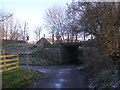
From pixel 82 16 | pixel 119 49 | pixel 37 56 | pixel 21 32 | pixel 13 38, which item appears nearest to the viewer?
pixel 119 49

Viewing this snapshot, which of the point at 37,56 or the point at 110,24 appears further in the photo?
the point at 37,56

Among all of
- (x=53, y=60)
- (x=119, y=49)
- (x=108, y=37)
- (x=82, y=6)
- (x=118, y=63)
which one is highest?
(x=82, y=6)

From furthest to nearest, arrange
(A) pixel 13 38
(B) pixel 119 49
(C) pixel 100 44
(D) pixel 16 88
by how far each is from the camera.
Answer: (A) pixel 13 38
(C) pixel 100 44
(B) pixel 119 49
(D) pixel 16 88

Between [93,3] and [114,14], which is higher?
[93,3]

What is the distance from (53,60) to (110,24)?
19194 mm

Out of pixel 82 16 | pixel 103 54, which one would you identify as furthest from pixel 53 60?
pixel 103 54

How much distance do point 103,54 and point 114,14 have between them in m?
2.70

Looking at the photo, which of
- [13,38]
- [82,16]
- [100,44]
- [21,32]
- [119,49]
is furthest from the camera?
[21,32]

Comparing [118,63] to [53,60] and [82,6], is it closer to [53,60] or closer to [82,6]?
[82,6]

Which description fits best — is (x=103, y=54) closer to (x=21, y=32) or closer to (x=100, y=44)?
(x=100, y=44)

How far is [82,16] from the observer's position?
13406 millimetres

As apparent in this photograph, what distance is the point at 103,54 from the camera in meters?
10.9

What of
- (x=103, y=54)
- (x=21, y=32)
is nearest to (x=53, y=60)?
(x=103, y=54)

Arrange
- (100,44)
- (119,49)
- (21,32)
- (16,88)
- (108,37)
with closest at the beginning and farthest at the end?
(16,88) → (119,49) → (108,37) → (100,44) → (21,32)
